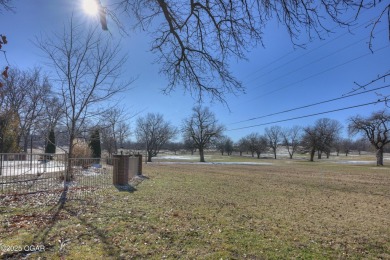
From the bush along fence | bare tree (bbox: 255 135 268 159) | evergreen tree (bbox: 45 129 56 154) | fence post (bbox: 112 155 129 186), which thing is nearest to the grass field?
the bush along fence

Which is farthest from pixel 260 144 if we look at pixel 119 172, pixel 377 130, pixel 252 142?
pixel 119 172

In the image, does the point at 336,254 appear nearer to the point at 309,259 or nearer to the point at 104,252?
the point at 309,259

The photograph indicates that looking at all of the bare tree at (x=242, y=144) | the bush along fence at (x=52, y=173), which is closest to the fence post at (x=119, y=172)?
the bush along fence at (x=52, y=173)

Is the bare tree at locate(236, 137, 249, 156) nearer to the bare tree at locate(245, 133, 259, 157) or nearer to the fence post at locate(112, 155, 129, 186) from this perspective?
the bare tree at locate(245, 133, 259, 157)

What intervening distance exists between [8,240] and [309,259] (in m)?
4.72

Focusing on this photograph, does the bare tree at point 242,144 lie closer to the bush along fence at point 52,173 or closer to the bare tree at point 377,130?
the bare tree at point 377,130

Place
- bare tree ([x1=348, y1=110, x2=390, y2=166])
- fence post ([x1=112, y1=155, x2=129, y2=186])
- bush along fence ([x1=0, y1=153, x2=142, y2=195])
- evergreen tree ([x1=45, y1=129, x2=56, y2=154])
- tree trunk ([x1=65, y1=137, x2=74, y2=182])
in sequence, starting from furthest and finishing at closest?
bare tree ([x1=348, y1=110, x2=390, y2=166]), fence post ([x1=112, y1=155, x2=129, y2=186]), evergreen tree ([x1=45, y1=129, x2=56, y2=154]), tree trunk ([x1=65, y1=137, x2=74, y2=182]), bush along fence ([x1=0, y1=153, x2=142, y2=195])

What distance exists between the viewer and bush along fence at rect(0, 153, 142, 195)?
9129mm

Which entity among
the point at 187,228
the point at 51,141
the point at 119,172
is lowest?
the point at 187,228

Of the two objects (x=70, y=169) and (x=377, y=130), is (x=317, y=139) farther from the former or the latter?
(x=70, y=169)

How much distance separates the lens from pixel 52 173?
10.5 m

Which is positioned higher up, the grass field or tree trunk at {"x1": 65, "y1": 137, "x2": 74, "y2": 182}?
tree trunk at {"x1": 65, "y1": 137, "x2": 74, "y2": 182}

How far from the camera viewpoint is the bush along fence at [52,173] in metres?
9.13

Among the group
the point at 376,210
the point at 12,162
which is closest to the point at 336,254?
the point at 376,210
